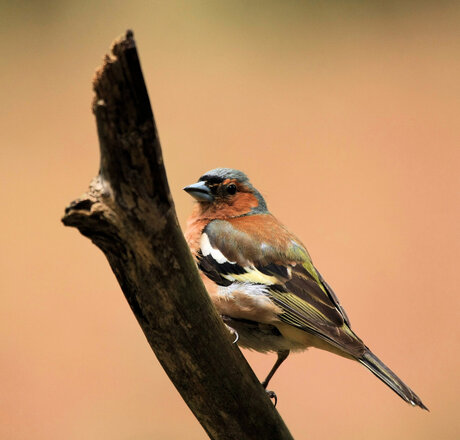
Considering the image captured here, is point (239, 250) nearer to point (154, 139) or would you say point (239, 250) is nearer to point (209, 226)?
point (209, 226)

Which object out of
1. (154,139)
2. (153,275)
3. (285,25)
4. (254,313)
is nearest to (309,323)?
A: (254,313)

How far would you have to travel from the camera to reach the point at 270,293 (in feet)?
7.28

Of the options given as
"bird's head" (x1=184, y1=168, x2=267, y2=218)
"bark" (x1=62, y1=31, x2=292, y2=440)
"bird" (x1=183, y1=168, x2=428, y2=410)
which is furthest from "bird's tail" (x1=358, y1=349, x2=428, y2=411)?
"bird's head" (x1=184, y1=168, x2=267, y2=218)

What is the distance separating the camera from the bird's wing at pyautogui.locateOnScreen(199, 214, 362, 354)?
2.15m

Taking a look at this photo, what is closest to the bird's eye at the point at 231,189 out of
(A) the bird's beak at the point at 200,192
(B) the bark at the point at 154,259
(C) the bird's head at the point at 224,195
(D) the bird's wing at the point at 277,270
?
(C) the bird's head at the point at 224,195

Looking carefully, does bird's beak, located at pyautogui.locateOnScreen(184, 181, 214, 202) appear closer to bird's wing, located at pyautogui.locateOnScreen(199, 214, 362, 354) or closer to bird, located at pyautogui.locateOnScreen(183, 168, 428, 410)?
bird, located at pyautogui.locateOnScreen(183, 168, 428, 410)

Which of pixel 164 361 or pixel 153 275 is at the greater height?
pixel 153 275

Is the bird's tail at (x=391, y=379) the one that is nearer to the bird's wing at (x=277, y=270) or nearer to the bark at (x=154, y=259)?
the bird's wing at (x=277, y=270)

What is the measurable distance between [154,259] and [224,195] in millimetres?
1426

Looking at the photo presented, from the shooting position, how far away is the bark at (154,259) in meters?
1.22

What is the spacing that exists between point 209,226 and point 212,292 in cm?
40

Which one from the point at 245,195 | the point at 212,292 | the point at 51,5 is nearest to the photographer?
the point at 212,292

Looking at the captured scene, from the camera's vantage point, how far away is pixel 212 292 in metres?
2.30

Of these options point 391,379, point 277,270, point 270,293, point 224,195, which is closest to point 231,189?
point 224,195
